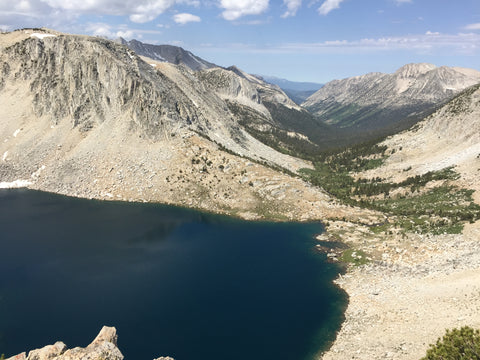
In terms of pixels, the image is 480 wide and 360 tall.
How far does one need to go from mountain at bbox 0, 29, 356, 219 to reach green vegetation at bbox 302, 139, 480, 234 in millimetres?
16221

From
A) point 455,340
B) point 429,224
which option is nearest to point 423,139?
point 429,224

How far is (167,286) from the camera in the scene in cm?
5278

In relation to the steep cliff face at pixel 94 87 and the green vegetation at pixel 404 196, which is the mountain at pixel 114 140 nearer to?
the steep cliff face at pixel 94 87

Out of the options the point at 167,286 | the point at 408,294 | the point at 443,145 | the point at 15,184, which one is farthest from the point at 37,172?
the point at 443,145

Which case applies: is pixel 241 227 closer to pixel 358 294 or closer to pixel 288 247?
pixel 288 247

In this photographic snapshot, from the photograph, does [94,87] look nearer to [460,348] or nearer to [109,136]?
[109,136]

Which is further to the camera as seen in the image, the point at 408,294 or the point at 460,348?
the point at 408,294

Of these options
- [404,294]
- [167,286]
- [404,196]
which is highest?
[404,196]

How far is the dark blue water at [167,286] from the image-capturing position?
40.6 metres

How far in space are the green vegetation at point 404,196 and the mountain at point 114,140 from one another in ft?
53.2

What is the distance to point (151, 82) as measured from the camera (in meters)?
122

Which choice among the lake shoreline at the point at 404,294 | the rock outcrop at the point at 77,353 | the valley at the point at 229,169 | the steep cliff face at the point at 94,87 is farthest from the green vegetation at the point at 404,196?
the steep cliff face at the point at 94,87

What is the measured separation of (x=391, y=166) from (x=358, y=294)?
8975 centimetres

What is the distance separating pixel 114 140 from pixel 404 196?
319ft
